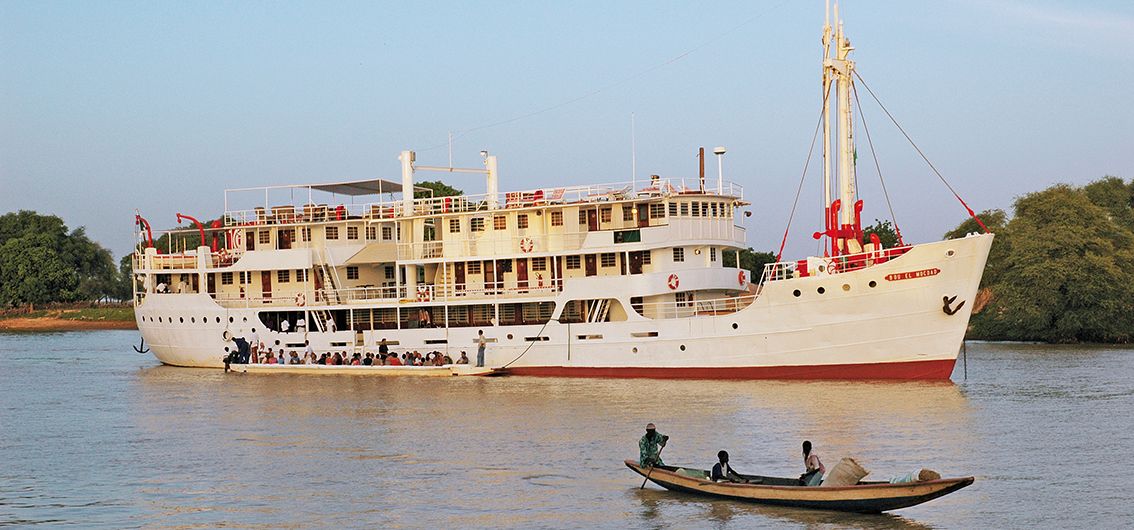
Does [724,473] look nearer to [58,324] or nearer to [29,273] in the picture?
[58,324]

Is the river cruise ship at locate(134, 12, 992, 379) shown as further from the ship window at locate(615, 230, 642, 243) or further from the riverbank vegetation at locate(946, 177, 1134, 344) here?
the riverbank vegetation at locate(946, 177, 1134, 344)

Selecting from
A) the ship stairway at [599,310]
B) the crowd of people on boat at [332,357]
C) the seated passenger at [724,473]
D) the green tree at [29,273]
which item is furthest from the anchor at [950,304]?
the green tree at [29,273]

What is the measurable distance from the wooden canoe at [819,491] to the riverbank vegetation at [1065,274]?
45.1 meters

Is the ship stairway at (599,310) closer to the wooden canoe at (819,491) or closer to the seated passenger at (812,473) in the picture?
the wooden canoe at (819,491)

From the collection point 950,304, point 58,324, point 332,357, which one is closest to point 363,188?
point 332,357

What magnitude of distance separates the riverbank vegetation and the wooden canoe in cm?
4508

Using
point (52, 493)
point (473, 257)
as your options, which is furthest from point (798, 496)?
point (473, 257)

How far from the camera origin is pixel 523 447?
2772 centimetres

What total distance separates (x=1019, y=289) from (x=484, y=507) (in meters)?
48.0

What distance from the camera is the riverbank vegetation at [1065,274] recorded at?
6072 cm

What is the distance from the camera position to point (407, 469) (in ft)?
83.3

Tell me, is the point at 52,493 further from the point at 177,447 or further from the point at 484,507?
the point at 484,507

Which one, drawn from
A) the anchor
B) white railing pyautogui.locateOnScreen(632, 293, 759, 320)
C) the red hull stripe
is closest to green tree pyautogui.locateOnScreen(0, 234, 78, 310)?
white railing pyautogui.locateOnScreen(632, 293, 759, 320)

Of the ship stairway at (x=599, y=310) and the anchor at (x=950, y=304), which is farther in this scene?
the ship stairway at (x=599, y=310)
